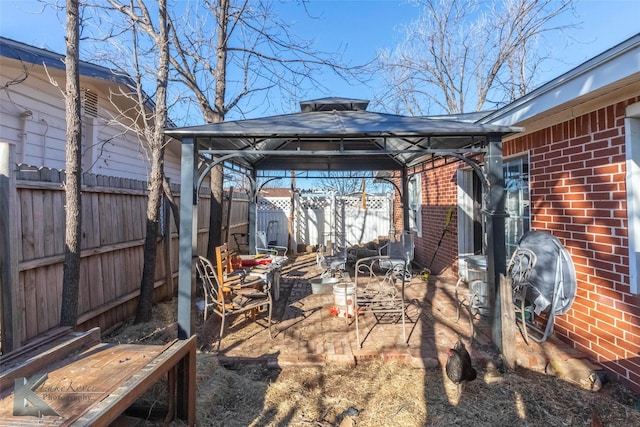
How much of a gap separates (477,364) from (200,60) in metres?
7.12

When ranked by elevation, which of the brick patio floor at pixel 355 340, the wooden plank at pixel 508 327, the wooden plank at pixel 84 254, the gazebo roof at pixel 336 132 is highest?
the gazebo roof at pixel 336 132

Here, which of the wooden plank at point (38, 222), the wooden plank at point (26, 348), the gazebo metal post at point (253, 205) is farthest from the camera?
the gazebo metal post at point (253, 205)

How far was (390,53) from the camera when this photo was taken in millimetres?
14656

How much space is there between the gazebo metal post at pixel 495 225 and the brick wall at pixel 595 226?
62 cm

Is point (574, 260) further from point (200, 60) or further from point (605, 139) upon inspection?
point (200, 60)

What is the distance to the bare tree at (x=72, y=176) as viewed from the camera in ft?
9.82

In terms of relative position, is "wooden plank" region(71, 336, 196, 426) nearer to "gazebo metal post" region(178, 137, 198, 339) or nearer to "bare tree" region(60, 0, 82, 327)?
"gazebo metal post" region(178, 137, 198, 339)

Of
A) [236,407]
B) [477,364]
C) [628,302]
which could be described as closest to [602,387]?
[628,302]

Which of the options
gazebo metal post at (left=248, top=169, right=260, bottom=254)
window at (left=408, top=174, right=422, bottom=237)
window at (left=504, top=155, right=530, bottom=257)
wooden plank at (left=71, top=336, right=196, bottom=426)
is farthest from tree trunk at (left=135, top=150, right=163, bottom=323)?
window at (left=408, top=174, right=422, bottom=237)

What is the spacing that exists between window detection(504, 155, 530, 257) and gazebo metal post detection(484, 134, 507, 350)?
84 centimetres

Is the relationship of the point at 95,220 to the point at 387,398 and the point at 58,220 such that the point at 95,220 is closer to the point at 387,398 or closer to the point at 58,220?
the point at 58,220

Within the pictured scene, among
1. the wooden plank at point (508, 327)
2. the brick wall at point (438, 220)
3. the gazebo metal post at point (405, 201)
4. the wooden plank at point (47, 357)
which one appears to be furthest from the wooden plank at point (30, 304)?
the gazebo metal post at point (405, 201)

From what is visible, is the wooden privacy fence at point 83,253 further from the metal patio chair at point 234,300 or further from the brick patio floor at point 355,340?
the brick patio floor at point 355,340

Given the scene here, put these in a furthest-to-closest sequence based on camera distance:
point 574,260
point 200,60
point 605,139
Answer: point 200,60, point 574,260, point 605,139
